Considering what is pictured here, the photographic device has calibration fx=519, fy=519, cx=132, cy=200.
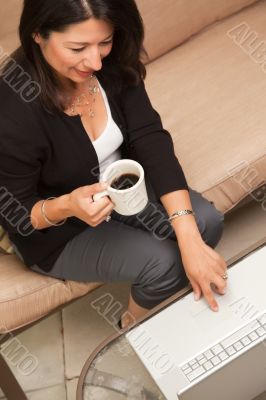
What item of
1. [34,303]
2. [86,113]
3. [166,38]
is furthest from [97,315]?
[166,38]

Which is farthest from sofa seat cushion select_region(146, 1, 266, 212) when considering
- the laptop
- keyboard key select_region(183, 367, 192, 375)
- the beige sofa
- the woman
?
keyboard key select_region(183, 367, 192, 375)

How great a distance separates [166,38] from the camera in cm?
183

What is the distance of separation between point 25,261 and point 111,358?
0.36 m

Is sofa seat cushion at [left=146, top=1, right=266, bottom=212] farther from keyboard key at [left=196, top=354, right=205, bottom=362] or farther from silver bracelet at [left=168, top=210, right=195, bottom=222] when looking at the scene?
keyboard key at [left=196, top=354, right=205, bottom=362]

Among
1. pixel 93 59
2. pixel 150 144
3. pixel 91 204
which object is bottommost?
pixel 150 144

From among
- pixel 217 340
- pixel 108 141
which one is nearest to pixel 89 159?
pixel 108 141

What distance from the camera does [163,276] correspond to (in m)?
1.33

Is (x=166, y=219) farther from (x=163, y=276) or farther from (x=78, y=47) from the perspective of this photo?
(x=78, y=47)

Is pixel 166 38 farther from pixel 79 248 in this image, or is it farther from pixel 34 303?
pixel 34 303

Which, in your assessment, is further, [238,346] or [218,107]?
[218,107]

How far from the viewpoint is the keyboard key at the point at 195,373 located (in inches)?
40.7

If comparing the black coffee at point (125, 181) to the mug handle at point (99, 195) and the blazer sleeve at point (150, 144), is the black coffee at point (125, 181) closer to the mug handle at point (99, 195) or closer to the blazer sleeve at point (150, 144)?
the mug handle at point (99, 195)

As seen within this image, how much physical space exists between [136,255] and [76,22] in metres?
0.60

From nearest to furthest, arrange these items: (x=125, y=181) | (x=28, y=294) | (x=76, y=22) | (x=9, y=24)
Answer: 1. (x=76, y=22)
2. (x=125, y=181)
3. (x=28, y=294)
4. (x=9, y=24)
